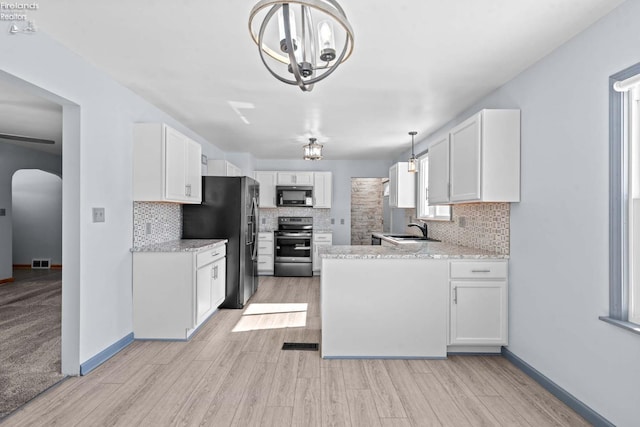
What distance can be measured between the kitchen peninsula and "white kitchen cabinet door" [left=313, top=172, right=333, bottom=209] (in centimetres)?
372

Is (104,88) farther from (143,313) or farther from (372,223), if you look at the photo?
(372,223)

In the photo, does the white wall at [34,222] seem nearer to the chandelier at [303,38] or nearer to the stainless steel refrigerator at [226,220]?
the stainless steel refrigerator at [226,220]

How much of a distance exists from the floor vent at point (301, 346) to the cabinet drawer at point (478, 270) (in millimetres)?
1370

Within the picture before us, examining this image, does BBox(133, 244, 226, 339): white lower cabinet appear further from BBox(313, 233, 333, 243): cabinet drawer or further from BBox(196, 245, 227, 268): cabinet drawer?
BBox(313, 233, 333, 243): cabinet drawer

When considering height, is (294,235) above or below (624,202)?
below

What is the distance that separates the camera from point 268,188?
21.0ft

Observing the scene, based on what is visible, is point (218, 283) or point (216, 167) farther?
point (216, 167)

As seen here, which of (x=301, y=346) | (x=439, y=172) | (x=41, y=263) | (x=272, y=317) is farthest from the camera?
(x=41, y=263)

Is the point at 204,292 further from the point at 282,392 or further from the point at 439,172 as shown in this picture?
the point at 439,172

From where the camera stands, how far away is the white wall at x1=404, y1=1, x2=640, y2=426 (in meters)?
1.81

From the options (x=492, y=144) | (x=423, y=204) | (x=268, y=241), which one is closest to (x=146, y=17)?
(x=492, y=144)

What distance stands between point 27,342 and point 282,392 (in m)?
2.53

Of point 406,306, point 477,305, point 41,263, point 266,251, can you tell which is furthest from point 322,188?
point 41,263

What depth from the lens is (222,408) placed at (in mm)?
2074
